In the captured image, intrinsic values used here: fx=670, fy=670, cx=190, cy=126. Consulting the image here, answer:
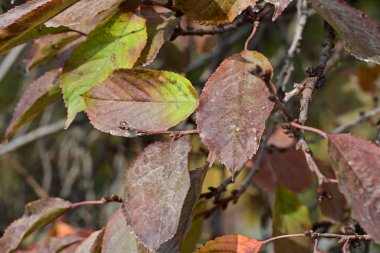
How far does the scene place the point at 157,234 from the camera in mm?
828

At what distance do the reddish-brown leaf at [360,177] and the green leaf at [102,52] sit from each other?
378 mm

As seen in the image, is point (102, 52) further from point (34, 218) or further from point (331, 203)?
point (331, 203)

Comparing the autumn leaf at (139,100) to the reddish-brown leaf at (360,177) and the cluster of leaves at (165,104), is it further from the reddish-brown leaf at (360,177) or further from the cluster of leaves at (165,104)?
the reddish-brown leaf at (360,177)

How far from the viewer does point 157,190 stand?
86cm

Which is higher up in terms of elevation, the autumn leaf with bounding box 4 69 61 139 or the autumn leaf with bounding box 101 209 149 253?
the autumn leaf with bounding box 4 69 61 139

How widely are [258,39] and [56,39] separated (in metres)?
1.03

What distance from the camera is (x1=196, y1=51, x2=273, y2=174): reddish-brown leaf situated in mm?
836

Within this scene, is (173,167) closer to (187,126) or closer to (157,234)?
(157,234)

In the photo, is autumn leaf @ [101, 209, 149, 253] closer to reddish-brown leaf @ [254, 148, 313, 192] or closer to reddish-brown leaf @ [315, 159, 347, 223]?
reddish-brown leaf @ [315, 159, 347, 223]

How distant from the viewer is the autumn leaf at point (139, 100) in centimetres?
91

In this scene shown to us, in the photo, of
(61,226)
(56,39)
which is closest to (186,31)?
(56,39)

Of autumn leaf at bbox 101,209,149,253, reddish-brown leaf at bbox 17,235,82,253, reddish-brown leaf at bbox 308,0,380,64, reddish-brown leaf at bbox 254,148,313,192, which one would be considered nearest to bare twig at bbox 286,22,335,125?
reddish-brown leaf at bbox 308,0,380,64

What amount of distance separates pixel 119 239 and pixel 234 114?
28 cm

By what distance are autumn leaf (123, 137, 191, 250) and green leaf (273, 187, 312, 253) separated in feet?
1.72
